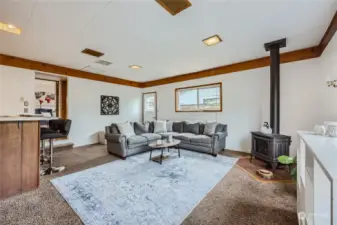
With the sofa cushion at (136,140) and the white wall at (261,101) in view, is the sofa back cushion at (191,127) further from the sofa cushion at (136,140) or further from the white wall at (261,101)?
the sofa cushion at (136,140)

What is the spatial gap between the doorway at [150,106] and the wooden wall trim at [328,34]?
5137 mm

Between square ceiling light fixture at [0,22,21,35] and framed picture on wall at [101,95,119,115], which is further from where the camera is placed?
framed picture on wall at [101,95,119,115]

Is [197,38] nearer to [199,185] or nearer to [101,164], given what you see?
[199,185]

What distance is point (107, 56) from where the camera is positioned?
3.87 m

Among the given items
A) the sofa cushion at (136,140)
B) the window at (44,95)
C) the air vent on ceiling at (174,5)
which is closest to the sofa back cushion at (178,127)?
the sofa cushion at (136,140)

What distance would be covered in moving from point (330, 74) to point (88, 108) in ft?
20.3

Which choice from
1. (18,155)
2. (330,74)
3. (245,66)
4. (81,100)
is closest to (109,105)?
(81,100)

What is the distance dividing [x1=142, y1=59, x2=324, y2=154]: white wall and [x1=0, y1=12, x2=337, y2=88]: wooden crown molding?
0.13 m

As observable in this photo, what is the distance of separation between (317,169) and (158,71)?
4888 mm

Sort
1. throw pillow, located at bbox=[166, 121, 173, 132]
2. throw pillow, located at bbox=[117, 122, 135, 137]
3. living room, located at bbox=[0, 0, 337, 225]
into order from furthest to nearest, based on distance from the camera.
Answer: throw pillow, located at bbox=[166, 121, 173, 132]
throw pillow, located at bbox=[117, 122, 135, 137]
living room, located at bbox=[0, 0, 337, 225]

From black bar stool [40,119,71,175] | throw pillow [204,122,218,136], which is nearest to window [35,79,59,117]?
black bar stool [40,119,71,175]

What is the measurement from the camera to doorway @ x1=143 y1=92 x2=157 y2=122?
6730 millimetres

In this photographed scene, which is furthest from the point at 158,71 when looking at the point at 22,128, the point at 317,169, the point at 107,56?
the point at 317,169

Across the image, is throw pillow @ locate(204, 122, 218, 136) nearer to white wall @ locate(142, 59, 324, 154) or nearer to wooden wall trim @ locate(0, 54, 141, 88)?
white wall @ locate(142, 59, 324, 154)
